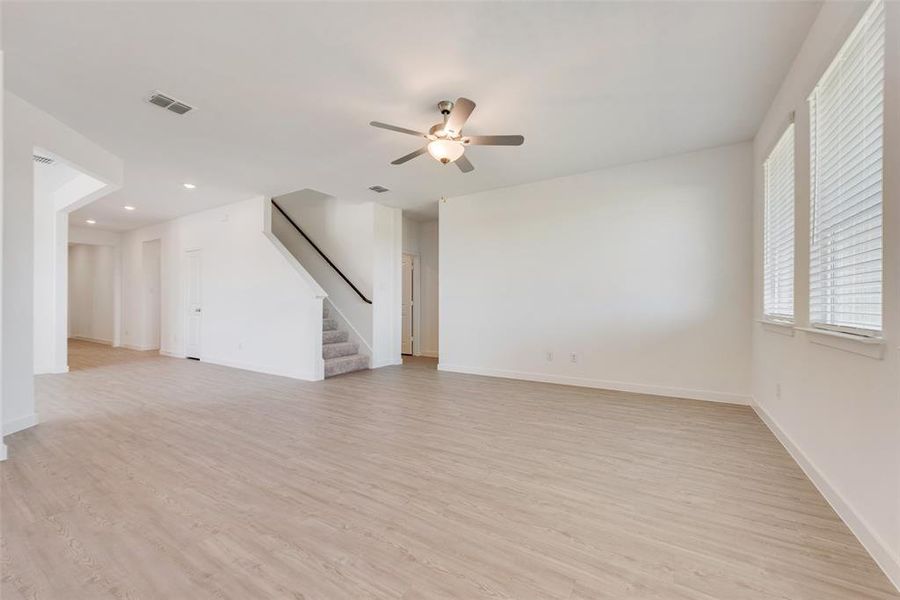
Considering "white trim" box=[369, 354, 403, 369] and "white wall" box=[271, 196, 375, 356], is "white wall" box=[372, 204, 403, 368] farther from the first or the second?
"white wall" box=[271, 196, 375, 356]

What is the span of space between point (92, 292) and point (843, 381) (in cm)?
1378

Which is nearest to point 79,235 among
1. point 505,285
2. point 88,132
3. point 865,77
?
point 88,132

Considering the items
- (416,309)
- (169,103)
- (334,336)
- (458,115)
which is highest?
(169,103)

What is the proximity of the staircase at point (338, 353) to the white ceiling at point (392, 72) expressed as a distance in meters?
2.91

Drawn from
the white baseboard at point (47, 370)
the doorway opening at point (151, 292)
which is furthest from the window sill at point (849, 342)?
the doorway opening at point (151, 292)

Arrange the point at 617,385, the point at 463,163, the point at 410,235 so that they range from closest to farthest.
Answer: the point at 463,163, the point at 617,385, the point at 410,235

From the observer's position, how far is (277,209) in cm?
731

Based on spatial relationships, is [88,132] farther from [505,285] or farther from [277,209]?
[505,285]

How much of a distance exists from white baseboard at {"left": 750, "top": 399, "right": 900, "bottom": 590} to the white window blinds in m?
0.96

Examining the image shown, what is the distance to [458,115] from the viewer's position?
2.76m

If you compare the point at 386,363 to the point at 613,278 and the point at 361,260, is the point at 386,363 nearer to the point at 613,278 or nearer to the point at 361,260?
the point at 361,260

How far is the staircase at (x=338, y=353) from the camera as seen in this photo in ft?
18.7

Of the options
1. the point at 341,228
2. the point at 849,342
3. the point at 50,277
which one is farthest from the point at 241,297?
the point at 849,342

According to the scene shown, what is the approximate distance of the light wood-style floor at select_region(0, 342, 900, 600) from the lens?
1500 mm
